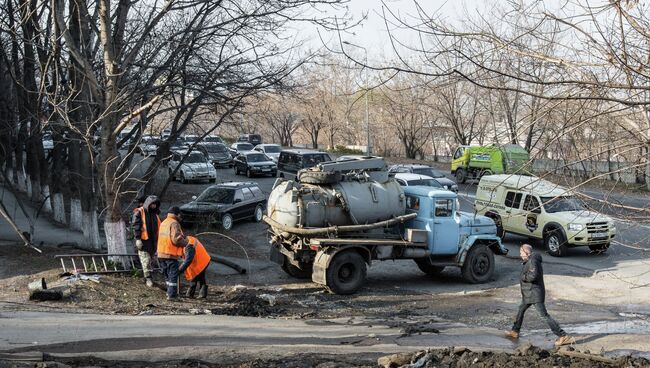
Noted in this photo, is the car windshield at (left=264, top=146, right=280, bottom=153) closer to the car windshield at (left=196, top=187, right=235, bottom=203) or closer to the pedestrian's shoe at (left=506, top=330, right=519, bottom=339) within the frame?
the car windshield at (left=196, top=187, right=235, bottom=203)

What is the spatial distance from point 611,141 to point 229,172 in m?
40.0

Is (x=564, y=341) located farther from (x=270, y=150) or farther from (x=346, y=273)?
(x=270, y=150)

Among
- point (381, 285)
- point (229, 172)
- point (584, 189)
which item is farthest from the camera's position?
point (229, 172)

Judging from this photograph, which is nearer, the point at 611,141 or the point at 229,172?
the point at 611,141

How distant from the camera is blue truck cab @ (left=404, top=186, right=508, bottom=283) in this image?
16312 millimetres

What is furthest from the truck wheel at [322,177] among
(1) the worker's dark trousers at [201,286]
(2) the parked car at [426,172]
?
(2) the parked car at [426,172]

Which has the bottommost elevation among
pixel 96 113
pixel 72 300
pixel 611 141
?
pixel 72 300

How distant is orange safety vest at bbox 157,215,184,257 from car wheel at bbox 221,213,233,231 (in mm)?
11866

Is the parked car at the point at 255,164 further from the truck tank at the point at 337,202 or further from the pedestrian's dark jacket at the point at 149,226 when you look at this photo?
the pedestrian's dark jacket at the point at 149,226

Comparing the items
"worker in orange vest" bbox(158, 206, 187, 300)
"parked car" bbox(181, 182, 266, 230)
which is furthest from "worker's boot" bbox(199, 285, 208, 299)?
"parked car" bbox(181, 182, 266, 230)

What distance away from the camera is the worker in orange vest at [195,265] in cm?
1238

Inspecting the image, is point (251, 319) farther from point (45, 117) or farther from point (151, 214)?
point (45, 117)

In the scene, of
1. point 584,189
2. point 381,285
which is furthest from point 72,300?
point 584,189

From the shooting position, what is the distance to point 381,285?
16.4 metres
